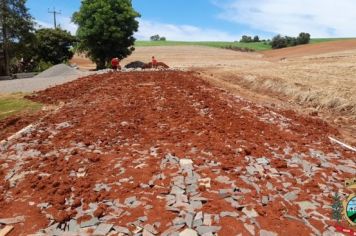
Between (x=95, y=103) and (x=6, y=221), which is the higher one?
(x=95, y=103)

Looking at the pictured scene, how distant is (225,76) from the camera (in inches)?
1059

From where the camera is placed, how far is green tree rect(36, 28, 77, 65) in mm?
52625

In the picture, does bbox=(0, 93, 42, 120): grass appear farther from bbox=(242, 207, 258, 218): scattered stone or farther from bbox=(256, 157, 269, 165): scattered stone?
bbox=(242, 207, 258, 218): scattered stone

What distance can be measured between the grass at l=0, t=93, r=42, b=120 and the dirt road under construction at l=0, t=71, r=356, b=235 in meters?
3.70

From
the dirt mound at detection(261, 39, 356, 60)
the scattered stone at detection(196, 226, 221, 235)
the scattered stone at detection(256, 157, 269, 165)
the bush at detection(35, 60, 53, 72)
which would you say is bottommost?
the scattered stone at detection(196, 226, 221, 235)

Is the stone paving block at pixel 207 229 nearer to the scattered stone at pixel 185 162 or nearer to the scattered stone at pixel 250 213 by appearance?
the scattered stone at pixel 250 213

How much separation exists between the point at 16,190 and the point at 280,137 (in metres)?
6.33

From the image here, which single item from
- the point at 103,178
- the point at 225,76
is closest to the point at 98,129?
the point at 103,178

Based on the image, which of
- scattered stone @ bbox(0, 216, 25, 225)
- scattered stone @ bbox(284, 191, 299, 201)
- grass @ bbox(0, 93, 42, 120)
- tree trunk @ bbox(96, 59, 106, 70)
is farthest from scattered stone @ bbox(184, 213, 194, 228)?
tree trunk @ bbox(96, 59, 106, 70)

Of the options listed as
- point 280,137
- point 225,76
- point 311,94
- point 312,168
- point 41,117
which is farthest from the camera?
point 225,76

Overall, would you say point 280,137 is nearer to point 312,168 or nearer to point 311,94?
point 312,168

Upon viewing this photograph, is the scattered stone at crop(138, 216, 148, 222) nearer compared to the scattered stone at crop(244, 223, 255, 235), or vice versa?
the scattered stone at crop(244, 223, 255, 235)

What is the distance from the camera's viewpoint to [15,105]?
16984 mm

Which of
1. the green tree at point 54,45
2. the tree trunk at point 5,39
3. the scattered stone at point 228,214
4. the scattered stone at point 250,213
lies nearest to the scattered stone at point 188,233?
the scattered stone at point 228,214
